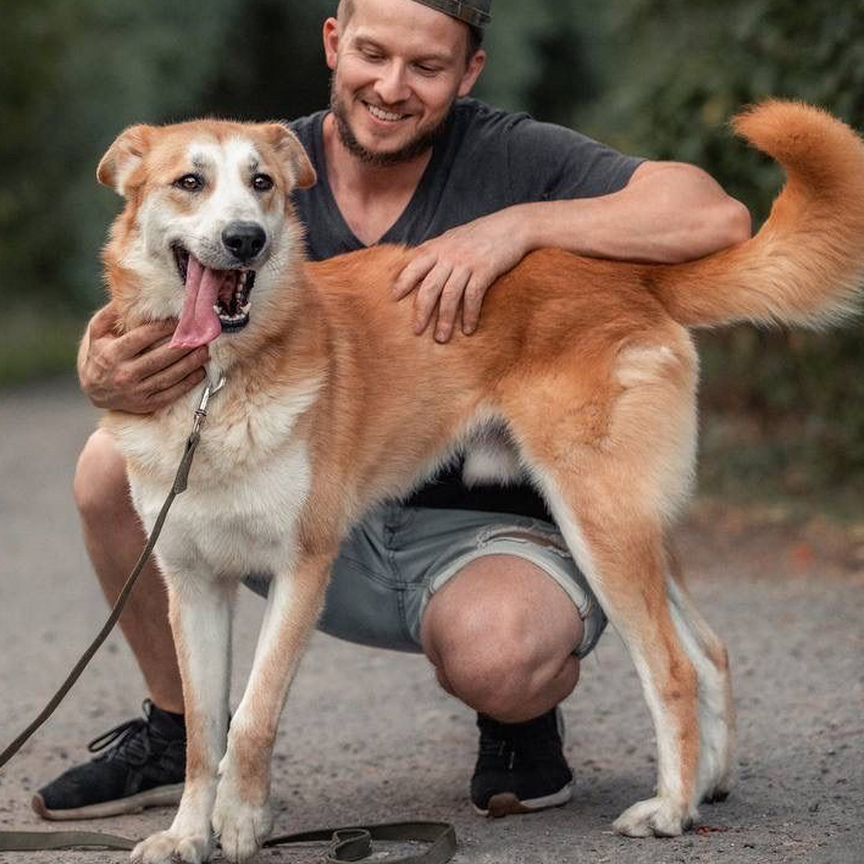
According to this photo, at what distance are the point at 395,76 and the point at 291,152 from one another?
0.35 meters

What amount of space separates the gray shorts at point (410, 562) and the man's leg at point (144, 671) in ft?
0.93

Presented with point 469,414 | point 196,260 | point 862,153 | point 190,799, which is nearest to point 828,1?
point 862,153

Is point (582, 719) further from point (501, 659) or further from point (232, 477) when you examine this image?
point (232, 477)

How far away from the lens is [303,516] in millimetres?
3469

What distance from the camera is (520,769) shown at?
3828mm

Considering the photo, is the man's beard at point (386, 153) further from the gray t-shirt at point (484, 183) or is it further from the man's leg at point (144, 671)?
the man's leg at point (144, 671)

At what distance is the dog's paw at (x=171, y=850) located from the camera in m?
3.35

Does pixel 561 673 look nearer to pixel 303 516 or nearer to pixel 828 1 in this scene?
pixel 303 516

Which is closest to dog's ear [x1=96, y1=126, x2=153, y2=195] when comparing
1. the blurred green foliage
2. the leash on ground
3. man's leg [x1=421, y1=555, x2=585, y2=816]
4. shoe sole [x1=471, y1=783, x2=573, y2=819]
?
the leash on ground

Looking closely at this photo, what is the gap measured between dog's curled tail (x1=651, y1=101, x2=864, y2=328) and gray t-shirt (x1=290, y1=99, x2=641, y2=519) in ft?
1.27

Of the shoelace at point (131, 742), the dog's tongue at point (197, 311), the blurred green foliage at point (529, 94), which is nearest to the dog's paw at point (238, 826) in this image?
the shoelace at point (131, 742)

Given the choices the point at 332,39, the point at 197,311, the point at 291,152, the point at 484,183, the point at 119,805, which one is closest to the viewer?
the point at 197,311

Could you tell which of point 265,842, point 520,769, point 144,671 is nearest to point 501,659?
point 520,769

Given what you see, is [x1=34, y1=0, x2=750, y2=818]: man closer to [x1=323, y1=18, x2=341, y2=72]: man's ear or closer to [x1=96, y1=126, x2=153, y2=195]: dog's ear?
[x1=323, y1=18, x2=341, y2=72]: man's ear
